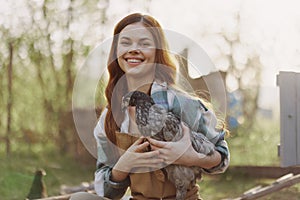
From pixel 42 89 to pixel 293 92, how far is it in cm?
380

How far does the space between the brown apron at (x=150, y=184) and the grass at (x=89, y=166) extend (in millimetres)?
3447

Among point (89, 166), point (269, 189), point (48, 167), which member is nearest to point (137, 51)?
point (269, 189)

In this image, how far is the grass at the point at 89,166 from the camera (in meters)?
5.37

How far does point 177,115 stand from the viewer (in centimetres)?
159

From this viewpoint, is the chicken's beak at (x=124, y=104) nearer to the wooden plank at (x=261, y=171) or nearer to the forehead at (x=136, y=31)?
the forehead at (x=136, y=31)

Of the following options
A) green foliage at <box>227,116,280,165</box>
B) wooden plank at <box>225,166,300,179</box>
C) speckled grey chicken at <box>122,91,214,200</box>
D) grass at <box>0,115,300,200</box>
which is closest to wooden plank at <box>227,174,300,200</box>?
grass at <box>0,115,300,200</box>

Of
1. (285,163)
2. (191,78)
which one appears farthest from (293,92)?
(191,78)

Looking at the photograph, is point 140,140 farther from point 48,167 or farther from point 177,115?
point 48,167

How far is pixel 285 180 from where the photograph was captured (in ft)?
13.4

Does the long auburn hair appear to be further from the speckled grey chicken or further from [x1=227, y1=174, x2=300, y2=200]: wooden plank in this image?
[x1=227, y1=174, x2=300, y2=200]: wooden plank

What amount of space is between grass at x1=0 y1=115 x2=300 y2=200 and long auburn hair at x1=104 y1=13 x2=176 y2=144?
3.44 m

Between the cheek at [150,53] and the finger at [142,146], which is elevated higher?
the cheek at [150,53]

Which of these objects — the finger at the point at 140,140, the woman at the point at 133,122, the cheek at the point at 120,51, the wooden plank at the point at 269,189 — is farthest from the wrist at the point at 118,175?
the wooden plank at the point at 269,189

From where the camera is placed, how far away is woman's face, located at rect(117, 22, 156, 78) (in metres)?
1.64
